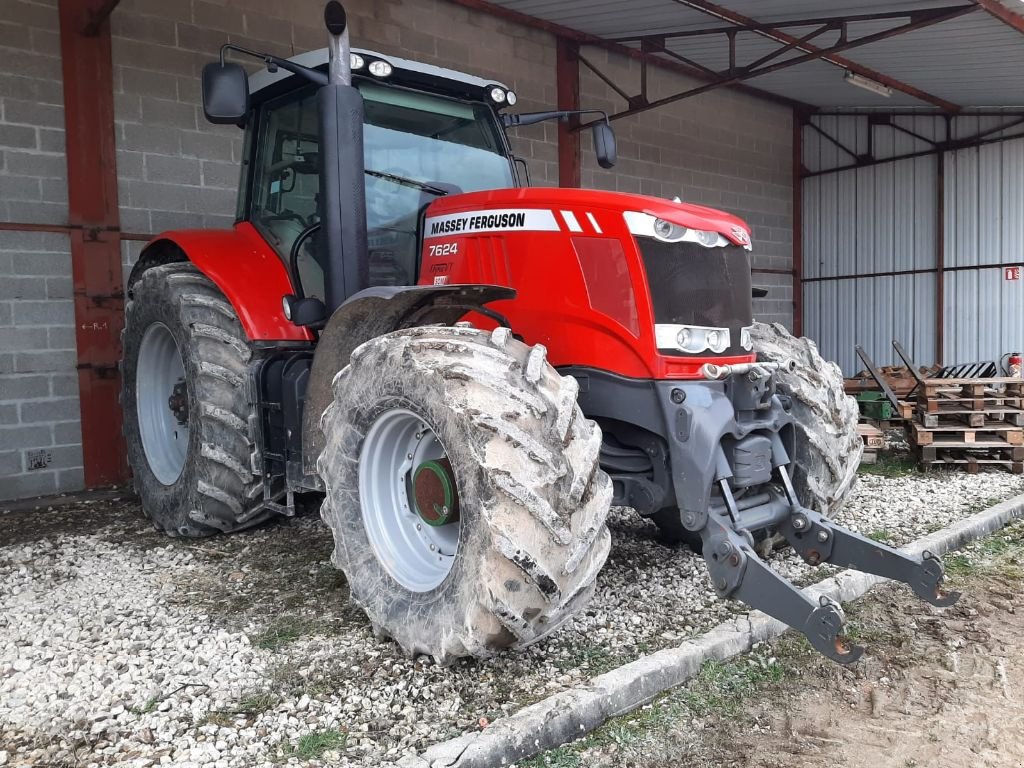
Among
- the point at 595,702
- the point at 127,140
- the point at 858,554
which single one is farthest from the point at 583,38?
the point at 595,702

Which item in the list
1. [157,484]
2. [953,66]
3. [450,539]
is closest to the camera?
[450,539]

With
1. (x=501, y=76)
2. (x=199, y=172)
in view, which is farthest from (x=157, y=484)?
(x=501, y=76)

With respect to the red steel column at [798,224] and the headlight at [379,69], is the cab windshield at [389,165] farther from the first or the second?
the red steel column at [798,224]

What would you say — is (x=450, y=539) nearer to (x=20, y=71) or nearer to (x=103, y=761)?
(x=103, y=761)

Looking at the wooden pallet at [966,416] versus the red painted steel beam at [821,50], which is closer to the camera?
the wooden pallet at [966,416]

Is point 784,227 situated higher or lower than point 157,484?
higher

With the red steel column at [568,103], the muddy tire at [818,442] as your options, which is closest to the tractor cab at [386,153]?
the muddy tire at [818,442]

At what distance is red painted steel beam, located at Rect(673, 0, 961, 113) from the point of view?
338 inches

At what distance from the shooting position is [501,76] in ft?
31.3

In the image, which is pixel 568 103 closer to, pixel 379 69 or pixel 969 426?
pixel 969 426

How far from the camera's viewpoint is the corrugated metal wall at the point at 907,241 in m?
12.9

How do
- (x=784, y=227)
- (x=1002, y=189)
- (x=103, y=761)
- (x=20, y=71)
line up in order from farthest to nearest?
(x=784, y=227) < (x=1002, y=189) < (x=20, y=71) < (x=103, y=761)

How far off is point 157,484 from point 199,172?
330 cm

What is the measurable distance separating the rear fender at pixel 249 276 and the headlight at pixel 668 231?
2.02 metres
